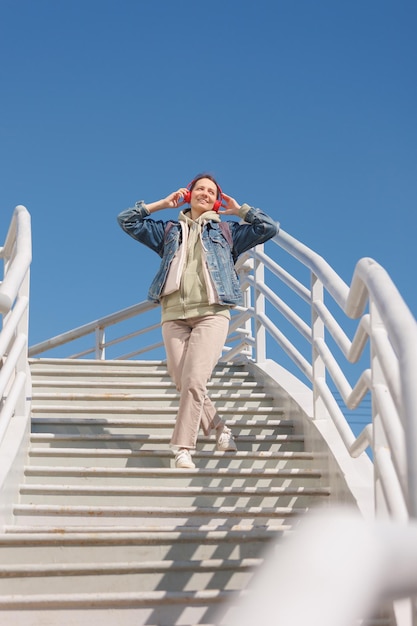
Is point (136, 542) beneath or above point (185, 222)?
beneath

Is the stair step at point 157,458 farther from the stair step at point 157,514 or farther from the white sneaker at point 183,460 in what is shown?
the stair step at point 157,514

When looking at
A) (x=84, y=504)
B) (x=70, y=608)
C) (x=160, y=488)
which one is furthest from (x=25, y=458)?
(x=70, y=608)

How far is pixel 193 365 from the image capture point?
5125 millimetres

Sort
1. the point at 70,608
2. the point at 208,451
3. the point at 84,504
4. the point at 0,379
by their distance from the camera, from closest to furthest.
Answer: the point at 70,608 → the point at 0,379 → the point at 84,504 → the point at 208,451

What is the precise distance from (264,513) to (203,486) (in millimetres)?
612

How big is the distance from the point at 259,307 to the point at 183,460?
2.23 metres

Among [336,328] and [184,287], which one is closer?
[336,328]

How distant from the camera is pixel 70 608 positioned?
363 cm

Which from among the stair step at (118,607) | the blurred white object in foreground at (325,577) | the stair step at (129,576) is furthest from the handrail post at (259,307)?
the blurred white object in foreground at (325,577)

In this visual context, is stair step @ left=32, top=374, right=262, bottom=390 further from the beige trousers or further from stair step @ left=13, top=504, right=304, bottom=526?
stair step @ left=13, top=504, right=304, bottom=526

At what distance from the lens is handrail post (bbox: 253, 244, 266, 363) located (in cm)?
702

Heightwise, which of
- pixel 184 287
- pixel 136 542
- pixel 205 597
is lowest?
pixel 205 597

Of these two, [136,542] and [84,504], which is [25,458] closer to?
[84,504]

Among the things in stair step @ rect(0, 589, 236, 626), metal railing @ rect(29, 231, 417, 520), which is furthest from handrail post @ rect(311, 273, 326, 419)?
stair step @ rect(0, 589, 236, 626)
